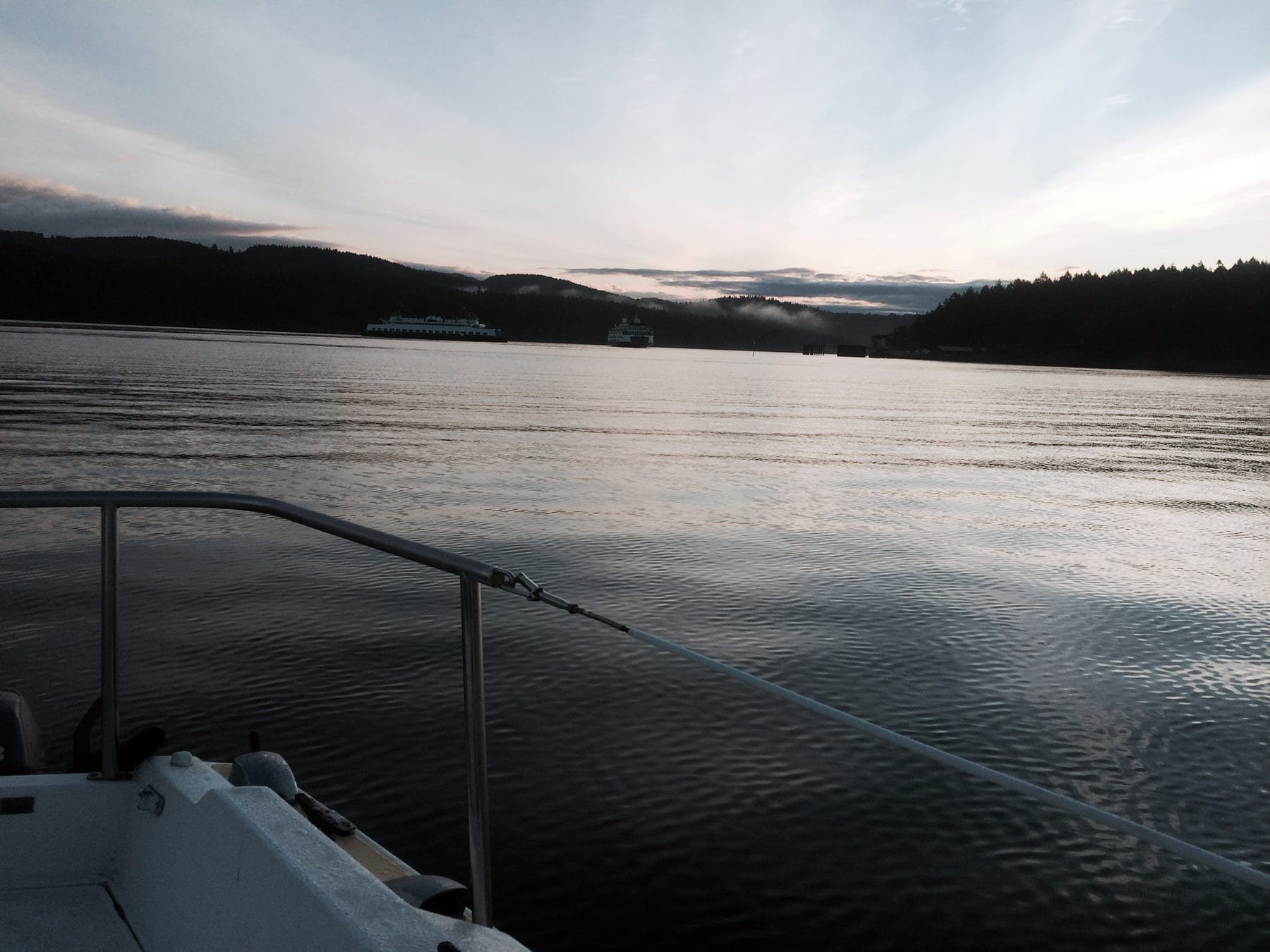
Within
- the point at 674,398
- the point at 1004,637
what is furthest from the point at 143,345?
the point at 1004,637

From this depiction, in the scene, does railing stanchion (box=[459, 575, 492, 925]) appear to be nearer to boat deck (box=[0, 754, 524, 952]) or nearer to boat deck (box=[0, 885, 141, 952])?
boat deck (box=[0, 754, 524, 952])

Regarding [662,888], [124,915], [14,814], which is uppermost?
[14,814]

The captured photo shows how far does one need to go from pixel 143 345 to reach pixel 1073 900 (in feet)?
345

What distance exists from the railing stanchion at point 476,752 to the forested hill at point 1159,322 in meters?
187

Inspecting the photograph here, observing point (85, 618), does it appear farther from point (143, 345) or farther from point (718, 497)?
point (143, 345)

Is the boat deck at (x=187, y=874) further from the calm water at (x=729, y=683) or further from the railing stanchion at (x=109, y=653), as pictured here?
the calm water at (x=729, y=683)

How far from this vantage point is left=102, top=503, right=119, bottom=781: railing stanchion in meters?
3.19

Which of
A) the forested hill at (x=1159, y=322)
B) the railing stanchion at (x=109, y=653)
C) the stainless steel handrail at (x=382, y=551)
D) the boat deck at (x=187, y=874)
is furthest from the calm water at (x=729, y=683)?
the forested hill at (x=1159, y=322)

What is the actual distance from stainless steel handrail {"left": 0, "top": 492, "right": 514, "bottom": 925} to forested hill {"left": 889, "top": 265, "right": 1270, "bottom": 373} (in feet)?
614

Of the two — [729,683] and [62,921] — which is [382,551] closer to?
[62,921]

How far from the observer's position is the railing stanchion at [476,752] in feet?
8.21

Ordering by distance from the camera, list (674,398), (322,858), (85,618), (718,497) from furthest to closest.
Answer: (674,398) < (718,497) < (85,618) < (322,858)

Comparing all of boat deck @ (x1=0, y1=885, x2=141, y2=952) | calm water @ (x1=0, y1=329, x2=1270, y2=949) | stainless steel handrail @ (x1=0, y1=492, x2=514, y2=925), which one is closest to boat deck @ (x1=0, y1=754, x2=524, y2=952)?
boat deck @ (x1=0, y1=885, x2=141, y2=952)

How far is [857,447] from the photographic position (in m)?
30.8
